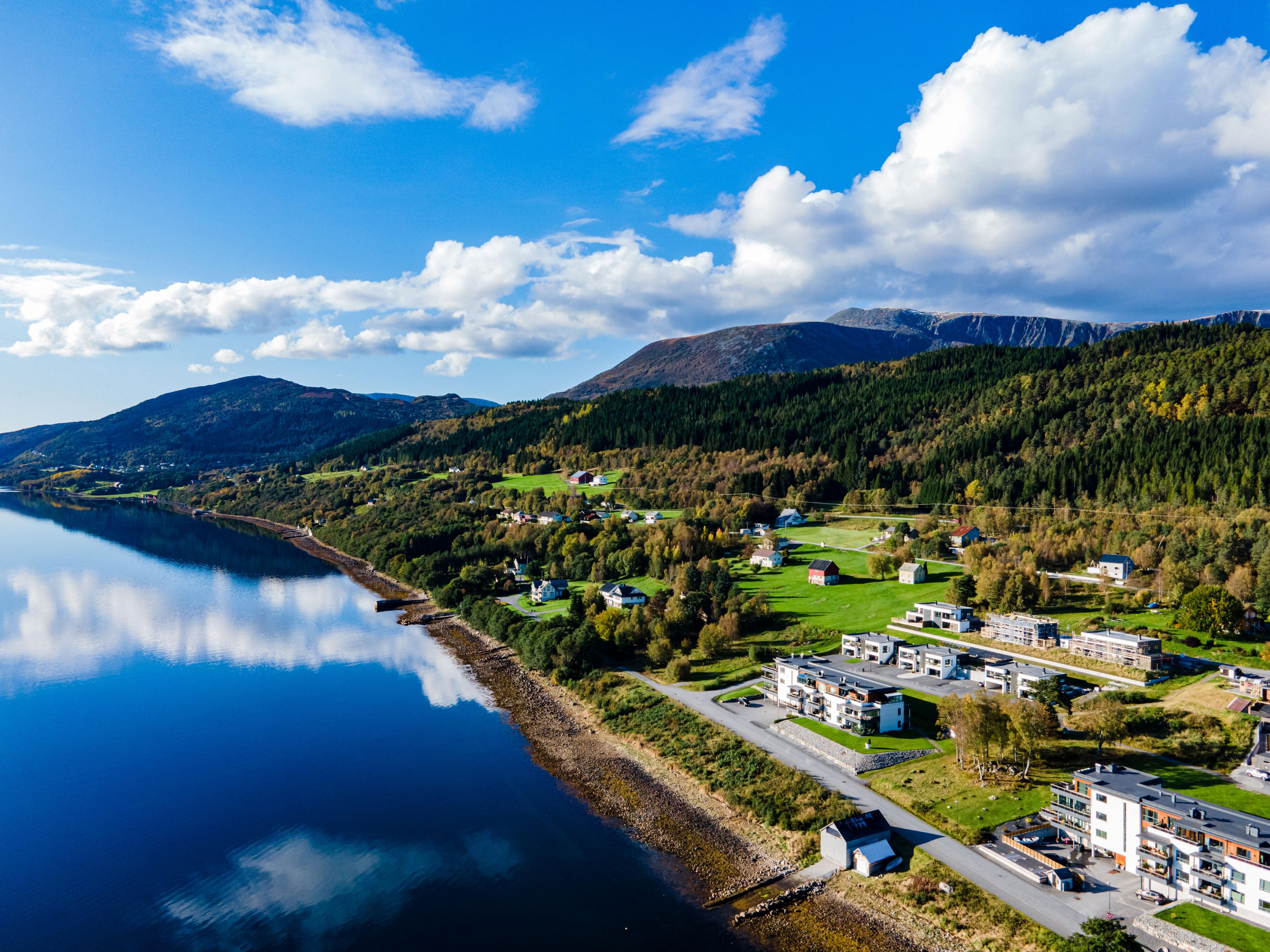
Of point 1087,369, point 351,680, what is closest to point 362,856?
point 351,680

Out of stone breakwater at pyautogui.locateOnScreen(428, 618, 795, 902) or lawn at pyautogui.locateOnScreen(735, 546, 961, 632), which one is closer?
stone breakwater at pyautogui.locateOnScreen(428, 618, 795, 902)

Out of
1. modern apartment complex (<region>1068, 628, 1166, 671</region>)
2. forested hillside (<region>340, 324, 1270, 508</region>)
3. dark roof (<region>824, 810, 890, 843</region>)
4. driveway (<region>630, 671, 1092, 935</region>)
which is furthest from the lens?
forested hillside (<region>340, 324, 1270, 508</region>)

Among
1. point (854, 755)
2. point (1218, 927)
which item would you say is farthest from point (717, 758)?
point (1218, 927)

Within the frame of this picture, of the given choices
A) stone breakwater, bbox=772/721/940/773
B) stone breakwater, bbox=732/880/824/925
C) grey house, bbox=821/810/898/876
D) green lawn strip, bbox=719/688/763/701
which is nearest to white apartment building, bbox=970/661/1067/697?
stone breakwater, bbox=772/721/940/773

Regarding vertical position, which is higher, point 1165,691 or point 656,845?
point 1165,691

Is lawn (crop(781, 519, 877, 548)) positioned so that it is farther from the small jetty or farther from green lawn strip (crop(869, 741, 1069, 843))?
the small jetty

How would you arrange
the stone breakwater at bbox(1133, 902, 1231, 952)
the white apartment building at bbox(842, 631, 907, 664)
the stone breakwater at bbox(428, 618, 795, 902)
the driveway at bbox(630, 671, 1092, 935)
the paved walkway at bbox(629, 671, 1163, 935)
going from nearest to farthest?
the stone breakwater at bbox(1133, 902, 1231, 952) → the paved walkway at bbox(629, 671, 1163, 935) → the driveway at bbox(630, 671, 1092, 935) → the stone breakwater at bbox(428, 618, 795, 902) → the white apartment building at bbox(842, 631, 907, 664)

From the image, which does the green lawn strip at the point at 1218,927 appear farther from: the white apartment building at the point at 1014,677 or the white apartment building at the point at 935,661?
the white apartment building at the point at 935,661

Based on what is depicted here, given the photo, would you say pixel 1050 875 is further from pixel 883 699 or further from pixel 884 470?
pixel 884 470
